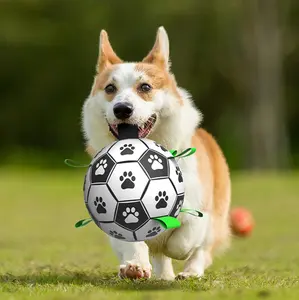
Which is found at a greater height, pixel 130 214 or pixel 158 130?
pixel 158 130

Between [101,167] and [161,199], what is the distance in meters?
0.42

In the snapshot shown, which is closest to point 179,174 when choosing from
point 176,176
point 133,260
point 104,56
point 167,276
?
point 176,176

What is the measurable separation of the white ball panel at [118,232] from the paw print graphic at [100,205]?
3.4 inches

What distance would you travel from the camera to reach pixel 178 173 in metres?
5.41

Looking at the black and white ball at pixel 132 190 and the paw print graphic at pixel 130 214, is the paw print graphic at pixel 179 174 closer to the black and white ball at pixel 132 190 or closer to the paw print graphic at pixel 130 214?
the black and white ball at pixel 132 190

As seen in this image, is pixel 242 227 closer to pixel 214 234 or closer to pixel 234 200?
pixel 214 234

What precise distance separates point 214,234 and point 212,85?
88.1 feet

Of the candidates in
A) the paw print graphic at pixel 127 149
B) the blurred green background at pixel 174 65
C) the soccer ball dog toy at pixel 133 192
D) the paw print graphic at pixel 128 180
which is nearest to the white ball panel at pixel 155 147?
the soccer ball dog toy at pixel 133 192

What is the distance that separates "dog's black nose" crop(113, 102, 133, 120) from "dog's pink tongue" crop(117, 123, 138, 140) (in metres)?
0.07

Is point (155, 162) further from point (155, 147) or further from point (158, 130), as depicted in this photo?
point (158, 130)


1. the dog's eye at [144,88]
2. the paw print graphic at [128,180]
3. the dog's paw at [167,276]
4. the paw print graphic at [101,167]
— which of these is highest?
the dog's eye at [144,88]

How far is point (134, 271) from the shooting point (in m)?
5.56

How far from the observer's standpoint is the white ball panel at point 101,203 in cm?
523

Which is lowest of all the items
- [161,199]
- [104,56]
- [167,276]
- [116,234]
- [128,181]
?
[167,276]
